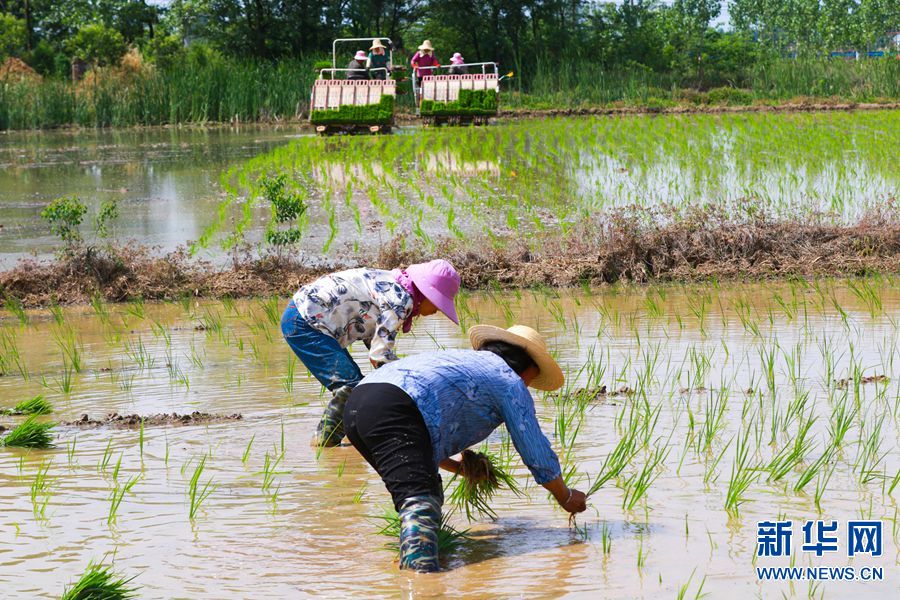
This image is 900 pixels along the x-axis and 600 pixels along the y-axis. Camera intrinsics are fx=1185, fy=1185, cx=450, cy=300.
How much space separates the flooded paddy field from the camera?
1031 cm

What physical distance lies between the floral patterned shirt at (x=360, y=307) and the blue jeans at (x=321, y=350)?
4cm

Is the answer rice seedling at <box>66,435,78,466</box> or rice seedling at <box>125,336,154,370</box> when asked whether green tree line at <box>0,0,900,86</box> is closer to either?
rice seedling at <box>125,336,154,370</box>

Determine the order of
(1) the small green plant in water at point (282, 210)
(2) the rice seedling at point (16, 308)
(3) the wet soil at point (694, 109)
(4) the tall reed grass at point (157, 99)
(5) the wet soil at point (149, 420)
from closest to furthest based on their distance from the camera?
1. (5) the wet soil at point (149, 420)
2. (2) the rice seedling at point (16, 308)
3. (1) the small green plant in water at point (282, 210)
4. (3) the wet soil at point (694, 109)
5. (4) the tall reed grass at point (157, 99)

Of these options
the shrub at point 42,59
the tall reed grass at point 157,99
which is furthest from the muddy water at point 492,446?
the shrub at point 42,59

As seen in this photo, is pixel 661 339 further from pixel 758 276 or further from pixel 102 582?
pixel 102 582

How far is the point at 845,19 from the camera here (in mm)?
54531

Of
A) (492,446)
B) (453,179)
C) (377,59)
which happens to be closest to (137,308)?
(492,446)

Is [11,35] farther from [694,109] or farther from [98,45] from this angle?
[694,109]

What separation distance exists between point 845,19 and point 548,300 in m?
51.3

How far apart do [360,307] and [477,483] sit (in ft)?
3.45

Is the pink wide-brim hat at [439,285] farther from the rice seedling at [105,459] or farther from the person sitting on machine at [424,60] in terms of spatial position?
the person sitting on machine at [424,60]

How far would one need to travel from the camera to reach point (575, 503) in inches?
147

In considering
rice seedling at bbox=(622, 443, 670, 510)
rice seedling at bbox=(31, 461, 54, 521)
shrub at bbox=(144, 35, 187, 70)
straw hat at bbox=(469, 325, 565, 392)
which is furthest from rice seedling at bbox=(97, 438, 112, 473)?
shrub at bbox=(144, 35, 187, 70)

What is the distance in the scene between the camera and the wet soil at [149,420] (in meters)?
5.34
